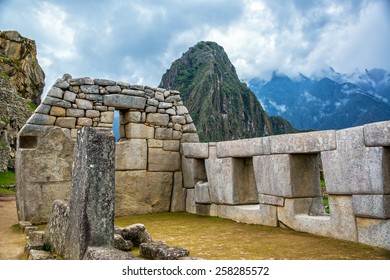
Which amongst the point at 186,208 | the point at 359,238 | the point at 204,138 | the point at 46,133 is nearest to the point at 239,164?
the point at 186,208

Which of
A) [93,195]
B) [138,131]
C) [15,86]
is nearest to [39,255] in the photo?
[93,195]

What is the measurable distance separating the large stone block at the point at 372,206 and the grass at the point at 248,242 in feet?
1.37

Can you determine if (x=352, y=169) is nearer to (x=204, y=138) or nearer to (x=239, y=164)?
(x=239, y=164)

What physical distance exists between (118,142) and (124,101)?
0.97 metres

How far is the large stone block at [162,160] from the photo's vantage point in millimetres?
9367

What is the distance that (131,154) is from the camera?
9.03 metres

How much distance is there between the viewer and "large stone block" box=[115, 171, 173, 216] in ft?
29.0

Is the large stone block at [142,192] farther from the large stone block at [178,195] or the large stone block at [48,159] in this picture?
the large stone block at [48,159]

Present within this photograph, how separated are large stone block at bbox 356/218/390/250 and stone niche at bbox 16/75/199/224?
202 inches

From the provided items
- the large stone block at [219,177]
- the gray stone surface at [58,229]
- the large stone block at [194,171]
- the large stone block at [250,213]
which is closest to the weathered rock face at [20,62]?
the large stone block at [194,171]

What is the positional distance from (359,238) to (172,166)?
5332 mm

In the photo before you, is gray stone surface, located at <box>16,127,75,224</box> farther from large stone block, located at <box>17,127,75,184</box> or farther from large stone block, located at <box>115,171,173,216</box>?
large stone block, located at <box>115,171,173,216</box>

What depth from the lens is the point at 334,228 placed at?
18.2 ft

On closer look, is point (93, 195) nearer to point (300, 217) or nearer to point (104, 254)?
point (104, 254)
